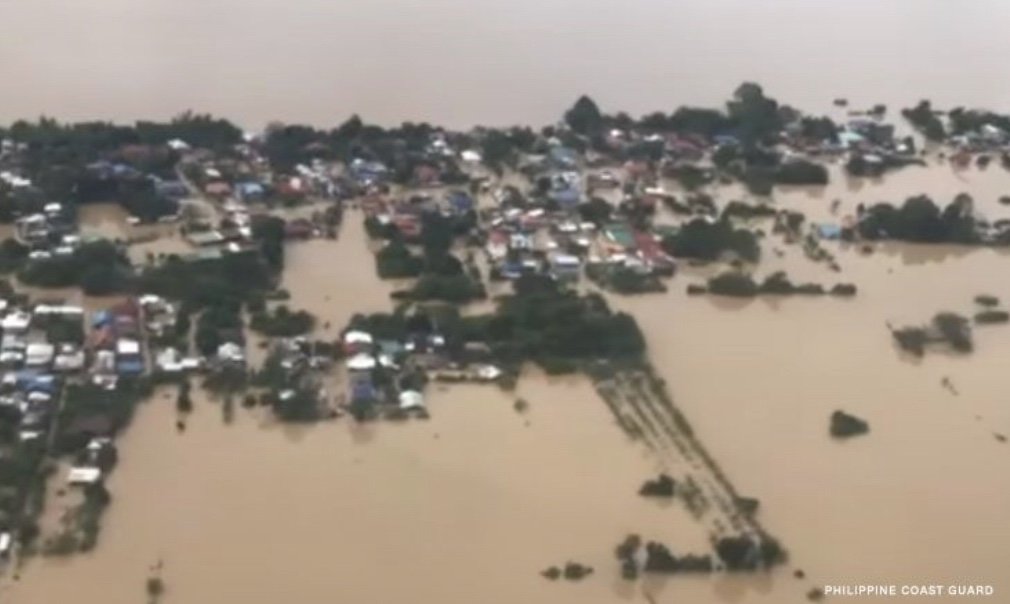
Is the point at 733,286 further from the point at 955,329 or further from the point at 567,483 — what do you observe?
the point at 567,483

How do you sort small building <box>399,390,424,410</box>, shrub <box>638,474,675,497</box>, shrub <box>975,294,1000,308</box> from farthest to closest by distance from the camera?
shrub <box>975,294,1000,308</box> → small building <box>399,390,424,410</box> → shrub <box>638,474,675,497</box>

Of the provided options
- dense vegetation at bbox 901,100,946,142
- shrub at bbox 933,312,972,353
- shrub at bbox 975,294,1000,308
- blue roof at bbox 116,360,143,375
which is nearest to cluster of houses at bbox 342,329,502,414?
blue roof at bbox 116,360,143,375

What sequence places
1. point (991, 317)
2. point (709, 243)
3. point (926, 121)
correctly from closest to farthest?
point (991, 317), point (709, 243), point (926, 121)

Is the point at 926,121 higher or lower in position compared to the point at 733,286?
higher

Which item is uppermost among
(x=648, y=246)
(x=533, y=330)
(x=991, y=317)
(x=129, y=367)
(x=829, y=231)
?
(x=829, y=231)

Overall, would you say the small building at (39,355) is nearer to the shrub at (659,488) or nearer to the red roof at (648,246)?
the shrub at (659,488)

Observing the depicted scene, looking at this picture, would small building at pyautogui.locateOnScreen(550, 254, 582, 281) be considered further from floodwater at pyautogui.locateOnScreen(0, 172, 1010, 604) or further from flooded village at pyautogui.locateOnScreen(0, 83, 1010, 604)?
floodwater at pyautogui.locateOnScreen(0, 172, 1010, 604)

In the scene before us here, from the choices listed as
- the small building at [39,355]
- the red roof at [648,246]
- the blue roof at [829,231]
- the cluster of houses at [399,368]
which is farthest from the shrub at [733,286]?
the small building at [39,355]

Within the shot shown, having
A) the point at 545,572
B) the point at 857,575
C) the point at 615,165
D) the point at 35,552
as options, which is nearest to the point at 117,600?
the point at 35,552

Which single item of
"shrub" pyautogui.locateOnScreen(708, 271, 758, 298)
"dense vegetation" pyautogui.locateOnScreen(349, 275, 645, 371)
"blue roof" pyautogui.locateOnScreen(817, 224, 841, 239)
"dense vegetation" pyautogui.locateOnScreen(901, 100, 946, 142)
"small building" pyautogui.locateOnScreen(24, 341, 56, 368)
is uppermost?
"dense vegetation" pyautogui.locateOnScreen(901, 100, 946, 142)

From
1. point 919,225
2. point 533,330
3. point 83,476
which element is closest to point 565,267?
point 533,330
